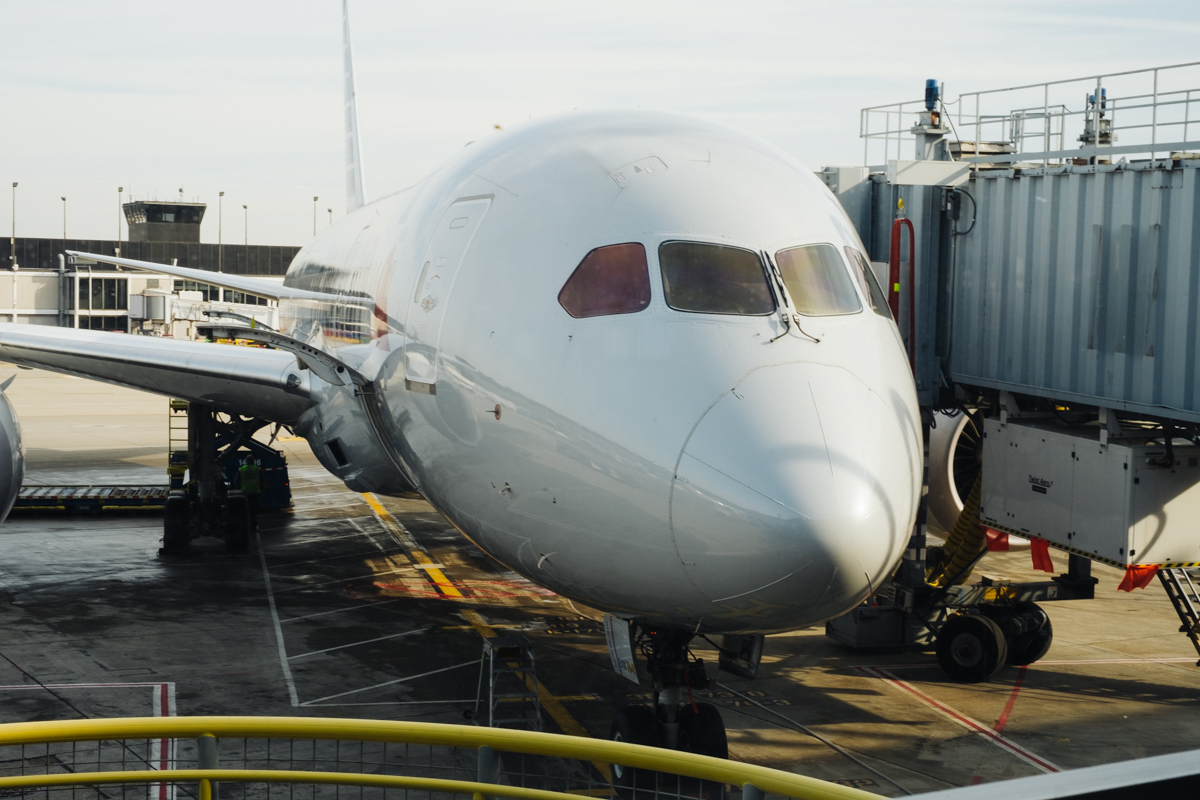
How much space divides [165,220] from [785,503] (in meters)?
97.3

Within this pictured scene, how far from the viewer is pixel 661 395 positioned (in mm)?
7293

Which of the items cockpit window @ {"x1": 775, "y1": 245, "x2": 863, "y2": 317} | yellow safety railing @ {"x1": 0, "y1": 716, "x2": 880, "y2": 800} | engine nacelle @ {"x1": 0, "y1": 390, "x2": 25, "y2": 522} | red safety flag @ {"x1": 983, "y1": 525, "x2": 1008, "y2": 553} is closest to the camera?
yellow safety railing @ {"x1": 0, "y1": 716, "x2": 880, "y2": 800}

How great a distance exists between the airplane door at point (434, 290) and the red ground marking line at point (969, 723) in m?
6.51

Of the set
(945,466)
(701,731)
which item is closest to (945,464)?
(945,466)

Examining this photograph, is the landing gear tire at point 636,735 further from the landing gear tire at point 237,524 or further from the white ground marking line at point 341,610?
the landing gear tire at point 237,524

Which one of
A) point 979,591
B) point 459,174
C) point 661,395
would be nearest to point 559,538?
point 661,395

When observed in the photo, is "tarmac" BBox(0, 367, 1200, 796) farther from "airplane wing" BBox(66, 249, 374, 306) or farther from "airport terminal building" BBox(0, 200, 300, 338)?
"airport terminal building" BBox(0, 200, 300, 338)

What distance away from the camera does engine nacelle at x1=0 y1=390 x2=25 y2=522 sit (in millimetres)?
14711

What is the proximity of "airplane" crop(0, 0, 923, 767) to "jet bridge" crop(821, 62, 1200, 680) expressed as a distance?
400cm

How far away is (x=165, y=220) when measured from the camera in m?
96.1

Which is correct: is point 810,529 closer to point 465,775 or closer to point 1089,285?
point 465,775

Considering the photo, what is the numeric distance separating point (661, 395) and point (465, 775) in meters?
4.55

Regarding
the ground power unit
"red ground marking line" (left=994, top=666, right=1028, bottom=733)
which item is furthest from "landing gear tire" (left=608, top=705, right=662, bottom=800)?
the ground power unit

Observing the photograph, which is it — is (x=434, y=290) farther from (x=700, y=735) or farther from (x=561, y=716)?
(x=561, y=716)
